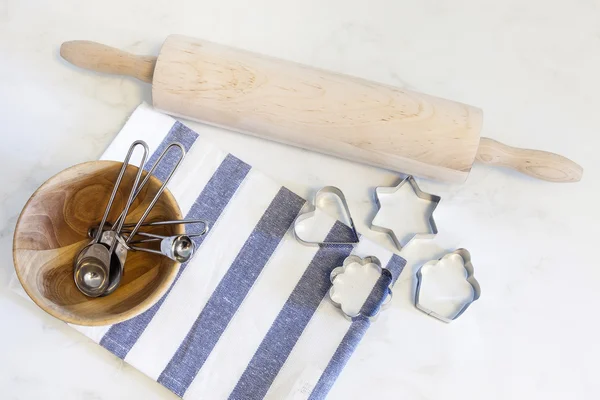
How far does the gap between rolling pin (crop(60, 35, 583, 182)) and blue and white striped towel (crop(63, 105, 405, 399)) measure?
0.06m

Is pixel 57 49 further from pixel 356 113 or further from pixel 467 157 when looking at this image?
pixel 467 157

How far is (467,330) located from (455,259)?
0.27ft

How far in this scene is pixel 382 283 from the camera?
0.76 m

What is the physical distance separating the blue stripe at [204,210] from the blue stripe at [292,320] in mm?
120

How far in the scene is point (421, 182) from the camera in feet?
2.68

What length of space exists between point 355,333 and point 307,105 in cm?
26

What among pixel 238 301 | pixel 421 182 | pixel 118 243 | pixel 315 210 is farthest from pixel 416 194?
pixel 118 243

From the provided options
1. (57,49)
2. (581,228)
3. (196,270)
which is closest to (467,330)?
(581,228)

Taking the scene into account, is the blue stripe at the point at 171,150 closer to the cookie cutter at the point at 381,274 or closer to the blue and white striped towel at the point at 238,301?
the blue and white striped towel at the point at 238,301

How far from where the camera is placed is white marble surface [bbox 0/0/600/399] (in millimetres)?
770

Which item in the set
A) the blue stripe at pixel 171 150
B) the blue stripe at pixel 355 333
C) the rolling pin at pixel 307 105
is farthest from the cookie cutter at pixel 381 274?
the blue stripe at pixel 171 150

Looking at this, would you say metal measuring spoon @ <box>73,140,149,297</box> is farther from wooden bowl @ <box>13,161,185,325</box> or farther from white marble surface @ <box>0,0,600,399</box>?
white marble surface @ <box>0,0,600,399</box>

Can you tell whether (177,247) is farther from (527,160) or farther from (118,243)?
(527,160)

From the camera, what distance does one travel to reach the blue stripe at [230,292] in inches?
28.8
